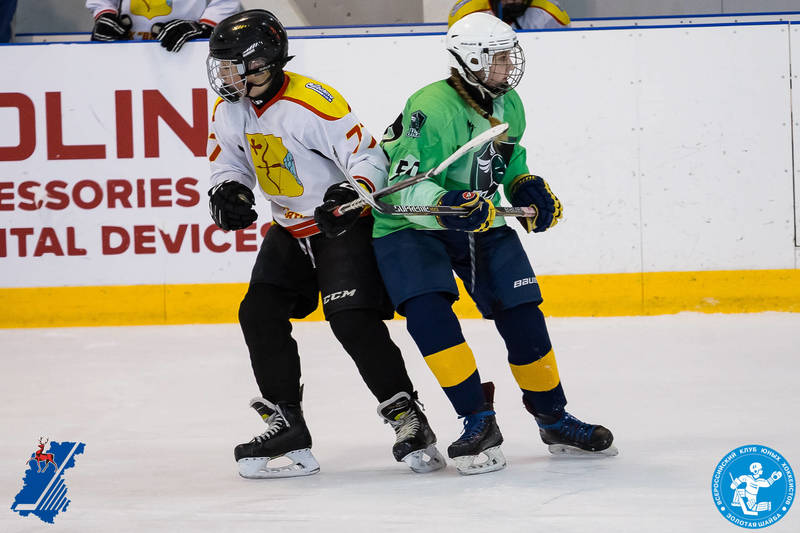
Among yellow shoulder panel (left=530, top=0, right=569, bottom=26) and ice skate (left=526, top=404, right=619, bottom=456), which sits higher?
yellow shoulder panel (left=530, top=0, right=569, bottom=26)

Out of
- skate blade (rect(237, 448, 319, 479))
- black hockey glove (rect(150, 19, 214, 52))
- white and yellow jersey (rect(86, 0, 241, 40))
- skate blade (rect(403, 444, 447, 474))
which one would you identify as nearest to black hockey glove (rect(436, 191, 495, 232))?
skate blade (rect(403, 444, 447, 474))

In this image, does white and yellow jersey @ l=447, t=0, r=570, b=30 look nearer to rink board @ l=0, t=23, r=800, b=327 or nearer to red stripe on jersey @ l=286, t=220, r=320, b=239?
rink board @ l=0, t=23, r=800, b=327

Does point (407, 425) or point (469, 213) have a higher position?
point (469, 213)

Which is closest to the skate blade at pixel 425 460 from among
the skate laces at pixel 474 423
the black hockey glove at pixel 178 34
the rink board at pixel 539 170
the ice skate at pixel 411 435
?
the ice skate at pixel 411 435

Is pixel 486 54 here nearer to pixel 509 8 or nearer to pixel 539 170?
pixel 539 170

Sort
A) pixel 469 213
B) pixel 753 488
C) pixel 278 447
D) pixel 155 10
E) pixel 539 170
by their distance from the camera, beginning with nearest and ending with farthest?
pixel 753 488, pixel 469 213, pixel 278 447, pixel 539 170, pixel 155 10

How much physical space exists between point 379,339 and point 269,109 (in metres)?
0.58

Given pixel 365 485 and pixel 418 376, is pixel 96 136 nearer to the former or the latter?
pixel 418 376

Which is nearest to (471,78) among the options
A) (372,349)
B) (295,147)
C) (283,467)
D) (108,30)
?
(295,147)

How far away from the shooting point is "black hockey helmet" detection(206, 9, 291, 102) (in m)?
2.57

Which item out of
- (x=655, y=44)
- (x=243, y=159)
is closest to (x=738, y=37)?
(x=655, y=44)

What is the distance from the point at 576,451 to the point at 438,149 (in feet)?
2.50

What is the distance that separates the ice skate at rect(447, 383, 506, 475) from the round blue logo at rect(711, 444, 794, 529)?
0.46m

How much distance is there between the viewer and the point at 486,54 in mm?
2578
